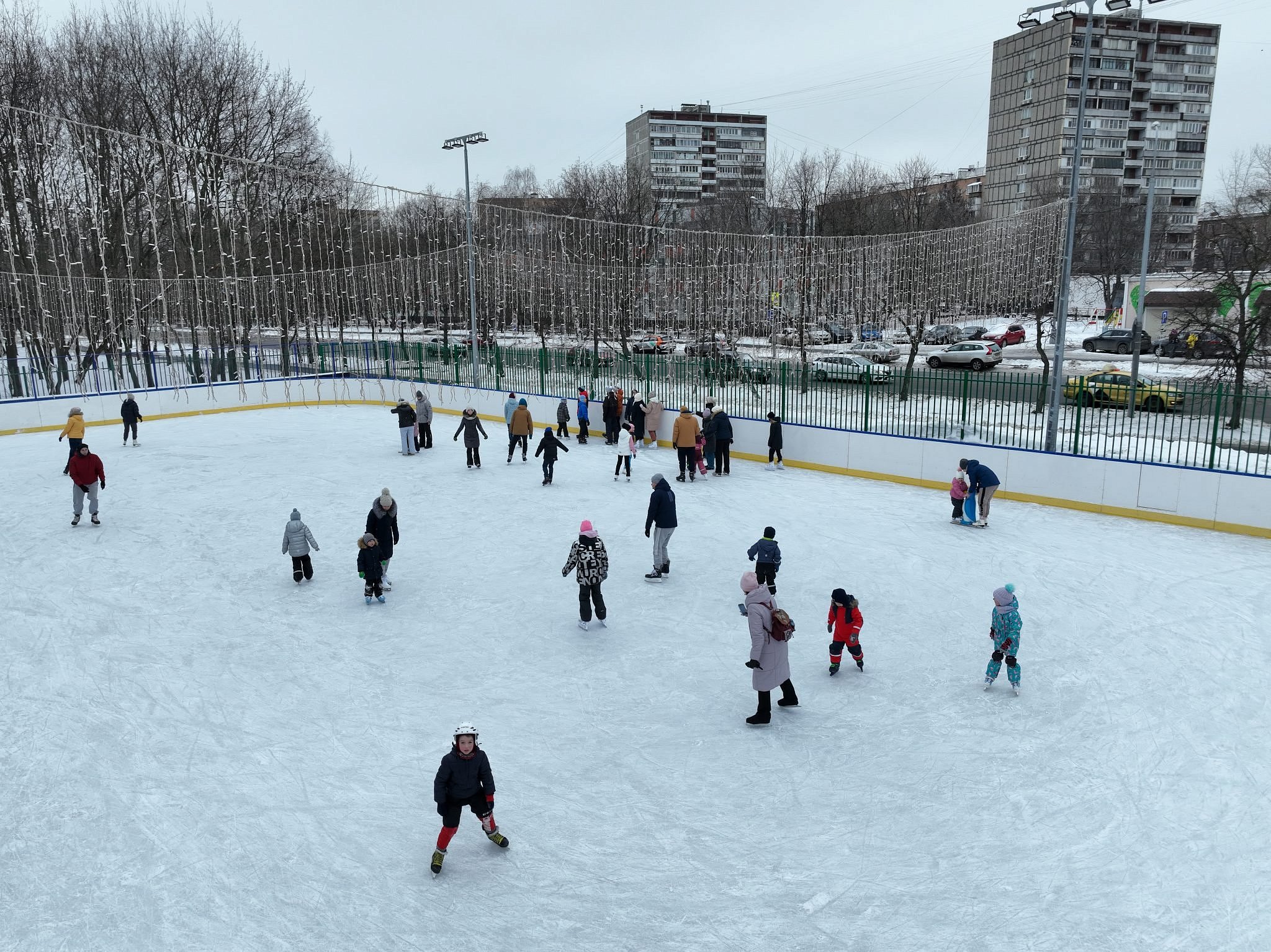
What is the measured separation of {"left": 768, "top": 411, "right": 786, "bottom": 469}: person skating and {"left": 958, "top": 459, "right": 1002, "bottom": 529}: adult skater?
15.4ft

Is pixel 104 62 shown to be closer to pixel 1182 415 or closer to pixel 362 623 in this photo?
pixel 362 623

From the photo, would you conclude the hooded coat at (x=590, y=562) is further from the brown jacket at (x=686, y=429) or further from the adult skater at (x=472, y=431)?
the adult skater at (x=472, y=431)

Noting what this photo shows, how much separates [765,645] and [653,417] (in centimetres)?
1234

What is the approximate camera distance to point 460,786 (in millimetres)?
4723

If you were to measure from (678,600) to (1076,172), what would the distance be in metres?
9.79

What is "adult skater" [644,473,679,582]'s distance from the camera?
9438 millimetres

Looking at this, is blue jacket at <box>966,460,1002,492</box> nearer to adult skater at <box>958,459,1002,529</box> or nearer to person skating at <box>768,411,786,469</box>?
adult skater at <box>958,459,1002,529</box>

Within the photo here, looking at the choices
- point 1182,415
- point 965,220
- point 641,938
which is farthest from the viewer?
point 965,220

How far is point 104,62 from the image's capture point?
28.0m

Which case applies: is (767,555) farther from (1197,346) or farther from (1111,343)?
(1111,343)

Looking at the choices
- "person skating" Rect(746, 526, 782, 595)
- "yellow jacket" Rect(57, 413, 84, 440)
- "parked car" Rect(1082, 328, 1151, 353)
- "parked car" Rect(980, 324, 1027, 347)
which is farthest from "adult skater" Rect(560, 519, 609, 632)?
"parked car" Rect(980, 324, 1027, 347)

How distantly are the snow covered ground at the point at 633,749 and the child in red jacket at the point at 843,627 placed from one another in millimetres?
200

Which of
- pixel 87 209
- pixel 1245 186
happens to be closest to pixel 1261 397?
pixel 1245 186

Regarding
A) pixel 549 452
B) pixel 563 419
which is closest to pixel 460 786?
pixel 549 452
